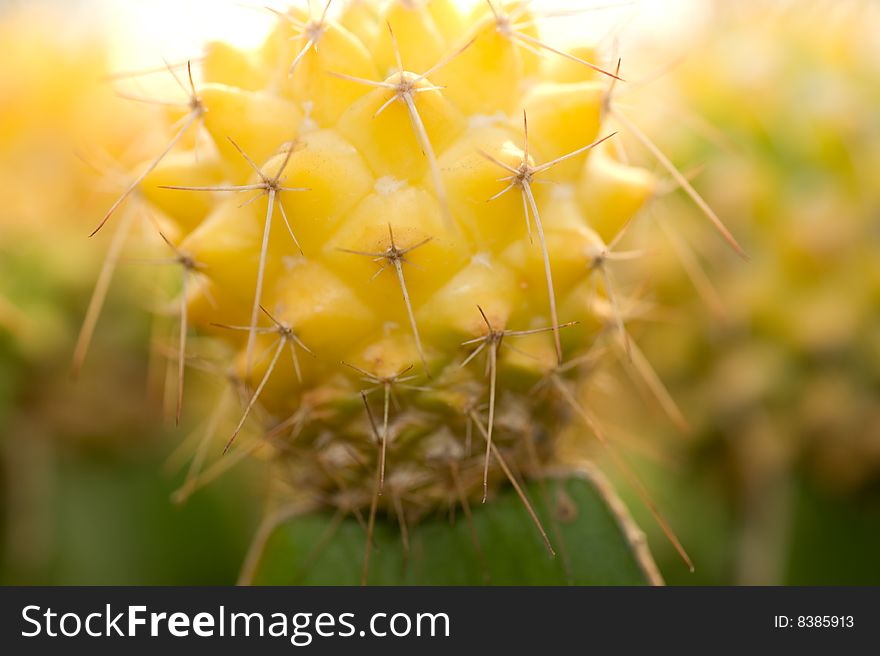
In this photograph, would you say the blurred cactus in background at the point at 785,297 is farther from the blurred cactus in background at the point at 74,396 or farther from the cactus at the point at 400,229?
the blurred cactus in background at the point at 74,396

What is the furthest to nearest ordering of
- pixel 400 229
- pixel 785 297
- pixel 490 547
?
pixel 785 297
pixel 490 547
pixel 400 229

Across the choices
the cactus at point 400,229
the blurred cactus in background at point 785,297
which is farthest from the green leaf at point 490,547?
the blurred cactus in background at point 785,297

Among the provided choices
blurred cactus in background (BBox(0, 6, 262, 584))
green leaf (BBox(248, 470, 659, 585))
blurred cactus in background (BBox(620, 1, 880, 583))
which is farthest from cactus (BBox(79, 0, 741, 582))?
blurred cactus in background (BBox(0, 6, 262, 584))

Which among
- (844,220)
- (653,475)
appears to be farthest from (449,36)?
(653,475)

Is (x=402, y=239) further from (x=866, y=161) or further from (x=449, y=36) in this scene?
(x=866, y=161)

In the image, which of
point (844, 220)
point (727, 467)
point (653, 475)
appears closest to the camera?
point (844, 220)

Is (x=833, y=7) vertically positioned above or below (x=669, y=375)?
above

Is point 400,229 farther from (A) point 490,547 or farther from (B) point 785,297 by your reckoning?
(B) point 785,297

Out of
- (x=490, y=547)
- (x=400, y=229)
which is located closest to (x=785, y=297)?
(x=490, y=547)
